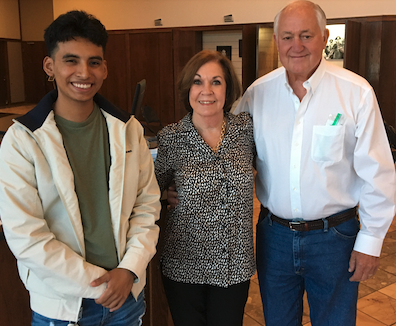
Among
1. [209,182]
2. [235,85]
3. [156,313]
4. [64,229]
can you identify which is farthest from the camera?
[156,313]

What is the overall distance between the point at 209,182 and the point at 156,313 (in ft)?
3.25

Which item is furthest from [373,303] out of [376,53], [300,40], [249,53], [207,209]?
[249,53]

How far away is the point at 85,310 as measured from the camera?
1.53m

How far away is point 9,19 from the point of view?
16469 mm

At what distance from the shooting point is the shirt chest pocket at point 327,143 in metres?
1.89

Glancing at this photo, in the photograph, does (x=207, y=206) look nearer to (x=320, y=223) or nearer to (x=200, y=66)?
(x=320, y=223)

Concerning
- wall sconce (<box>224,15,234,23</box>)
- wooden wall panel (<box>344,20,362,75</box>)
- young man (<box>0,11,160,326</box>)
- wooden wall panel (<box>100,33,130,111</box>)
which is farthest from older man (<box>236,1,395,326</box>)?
wooden wall panel (<box>100,33,130,111</box>)

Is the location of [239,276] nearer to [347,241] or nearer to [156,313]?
[347,241]

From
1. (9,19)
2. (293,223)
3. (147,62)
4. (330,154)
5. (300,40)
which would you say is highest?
(9,19)

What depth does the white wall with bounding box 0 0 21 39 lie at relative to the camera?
16.1 meters

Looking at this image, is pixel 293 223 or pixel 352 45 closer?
pixel 293 223

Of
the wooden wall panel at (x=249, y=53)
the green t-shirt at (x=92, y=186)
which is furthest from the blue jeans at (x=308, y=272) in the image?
the wooden wall panel at (x=249, y=53)

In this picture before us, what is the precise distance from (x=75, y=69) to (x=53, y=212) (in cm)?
51

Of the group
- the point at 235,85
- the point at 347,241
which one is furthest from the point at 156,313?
the point at 235,85
